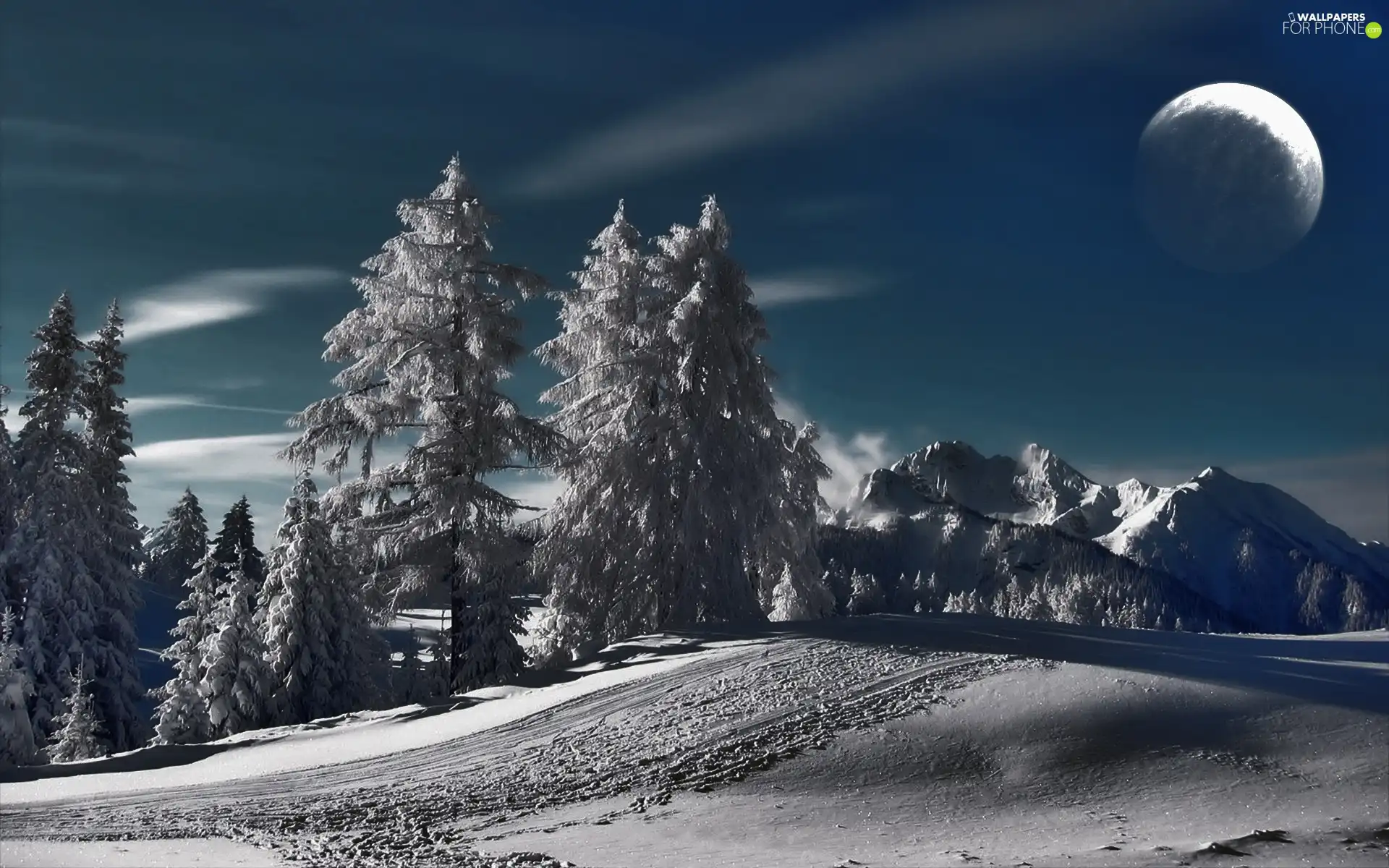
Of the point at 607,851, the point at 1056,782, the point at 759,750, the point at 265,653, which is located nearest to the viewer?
the point at 607,851

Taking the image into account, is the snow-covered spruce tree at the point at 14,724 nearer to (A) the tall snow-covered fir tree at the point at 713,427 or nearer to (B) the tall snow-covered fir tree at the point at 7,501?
(B) the tall snow-covered fir tree at the point at 7,501

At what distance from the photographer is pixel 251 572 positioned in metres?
62.1

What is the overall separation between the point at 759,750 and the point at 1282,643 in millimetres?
11523

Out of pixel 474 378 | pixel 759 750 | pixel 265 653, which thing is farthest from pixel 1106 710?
pixel 265 653

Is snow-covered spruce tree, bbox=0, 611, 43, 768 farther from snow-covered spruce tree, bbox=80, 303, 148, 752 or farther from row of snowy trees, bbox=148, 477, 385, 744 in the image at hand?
snow-covered spruce tree, bbox=80, 303, 148, 752

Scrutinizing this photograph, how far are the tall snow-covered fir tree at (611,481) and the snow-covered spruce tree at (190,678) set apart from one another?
11054 mm

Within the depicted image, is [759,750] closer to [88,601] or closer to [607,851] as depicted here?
[607,851]

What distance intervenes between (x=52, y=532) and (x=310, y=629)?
366 inches

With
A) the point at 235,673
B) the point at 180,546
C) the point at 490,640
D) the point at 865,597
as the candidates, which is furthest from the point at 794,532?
the point at 865,597

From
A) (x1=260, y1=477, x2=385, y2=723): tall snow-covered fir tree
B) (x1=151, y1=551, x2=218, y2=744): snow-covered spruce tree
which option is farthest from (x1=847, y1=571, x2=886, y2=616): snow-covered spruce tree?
(x1=151, y1=551, x2=218, y2=744): snow-covered spruce tree

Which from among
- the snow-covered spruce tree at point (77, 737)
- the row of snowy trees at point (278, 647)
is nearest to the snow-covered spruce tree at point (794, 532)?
the row of snowy trees at point (278, 647)

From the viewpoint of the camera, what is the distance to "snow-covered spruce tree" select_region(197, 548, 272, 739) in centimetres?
2728

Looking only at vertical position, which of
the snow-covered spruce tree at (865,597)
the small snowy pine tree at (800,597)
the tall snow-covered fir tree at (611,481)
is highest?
the tall snow-covered fir tree at (611,481)

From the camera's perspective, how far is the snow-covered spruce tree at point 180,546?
69.8 m
